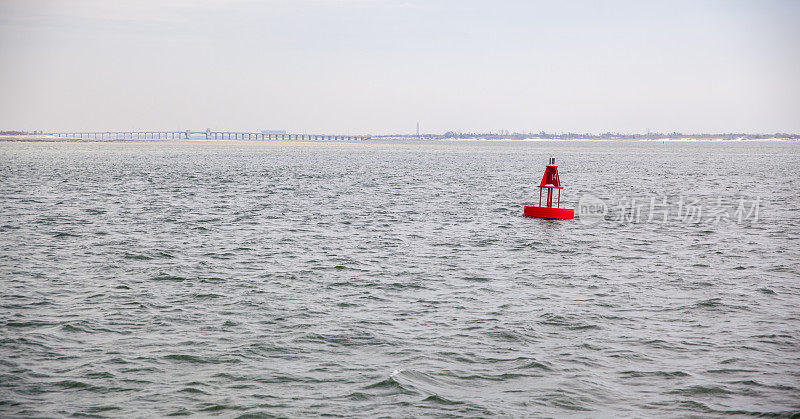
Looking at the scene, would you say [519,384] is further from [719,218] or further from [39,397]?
[719,218]

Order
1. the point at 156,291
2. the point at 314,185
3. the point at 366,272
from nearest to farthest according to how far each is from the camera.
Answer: the point at 156,291 → the point at 366,272 → the point at 314,185

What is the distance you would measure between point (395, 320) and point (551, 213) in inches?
850

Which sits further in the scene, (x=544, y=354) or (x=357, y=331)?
(x=357, y=331)

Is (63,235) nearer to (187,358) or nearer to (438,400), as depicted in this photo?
(187,358)

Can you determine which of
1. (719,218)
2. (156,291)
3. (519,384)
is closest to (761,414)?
(519,384)

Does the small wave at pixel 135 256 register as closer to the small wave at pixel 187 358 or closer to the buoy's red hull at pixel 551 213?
the small wave at pixel 187 358

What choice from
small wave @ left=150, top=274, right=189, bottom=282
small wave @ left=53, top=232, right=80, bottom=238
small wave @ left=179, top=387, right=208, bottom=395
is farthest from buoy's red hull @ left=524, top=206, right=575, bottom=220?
small wave @ left=179, top=387, right=208, bottom=395

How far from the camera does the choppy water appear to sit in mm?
10977

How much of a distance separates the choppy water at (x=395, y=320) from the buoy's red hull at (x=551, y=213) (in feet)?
13.1

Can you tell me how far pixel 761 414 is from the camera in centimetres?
1045

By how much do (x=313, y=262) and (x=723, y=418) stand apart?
46.4ft

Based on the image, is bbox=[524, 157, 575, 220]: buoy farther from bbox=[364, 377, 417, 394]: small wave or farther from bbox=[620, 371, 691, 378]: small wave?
bbox=[364, 377, 417, 394]: small wave

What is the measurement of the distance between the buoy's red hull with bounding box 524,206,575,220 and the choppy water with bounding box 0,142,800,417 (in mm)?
3991

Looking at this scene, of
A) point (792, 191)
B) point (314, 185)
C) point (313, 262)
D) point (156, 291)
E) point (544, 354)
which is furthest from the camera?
point (314, 185)
